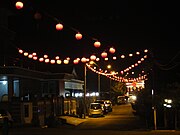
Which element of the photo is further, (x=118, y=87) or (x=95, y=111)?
(x=118, y=87)

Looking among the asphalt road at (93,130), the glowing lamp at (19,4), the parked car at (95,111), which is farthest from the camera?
the parked car at (95,111)

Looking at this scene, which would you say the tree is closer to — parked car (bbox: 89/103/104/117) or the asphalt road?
parked car (bbox: 89/103/104/117)

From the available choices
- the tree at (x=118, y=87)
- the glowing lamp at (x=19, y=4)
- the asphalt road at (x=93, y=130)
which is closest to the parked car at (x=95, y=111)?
the asphalt road at (x=93, y=130)

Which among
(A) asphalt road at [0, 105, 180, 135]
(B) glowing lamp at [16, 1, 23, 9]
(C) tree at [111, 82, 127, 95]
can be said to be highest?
(B) glowing lamp at [16, 1, 23, 9]

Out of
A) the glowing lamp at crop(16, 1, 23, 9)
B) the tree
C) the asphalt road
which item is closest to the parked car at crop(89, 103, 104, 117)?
the asphalt road

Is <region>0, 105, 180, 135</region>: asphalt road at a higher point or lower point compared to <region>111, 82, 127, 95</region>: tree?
lower

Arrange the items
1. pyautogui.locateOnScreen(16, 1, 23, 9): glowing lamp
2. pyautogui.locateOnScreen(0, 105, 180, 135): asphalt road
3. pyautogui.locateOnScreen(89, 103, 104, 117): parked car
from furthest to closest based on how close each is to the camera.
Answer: pyautogui.locateOnScreen(89, 103, 104, 117): parked car, pyautogui.locateOnScreen(0, 105, 180, 135): asphalt road, pyautogui.locateOnScreen(16, 1, 23, 9): glowing lamp

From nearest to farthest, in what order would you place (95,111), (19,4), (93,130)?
(19,4) → (93,130) → (95,111)

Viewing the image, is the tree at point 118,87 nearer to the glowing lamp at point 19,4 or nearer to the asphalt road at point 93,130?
the asphalt road at point 93,130

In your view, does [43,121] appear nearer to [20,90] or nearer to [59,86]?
[20,90]

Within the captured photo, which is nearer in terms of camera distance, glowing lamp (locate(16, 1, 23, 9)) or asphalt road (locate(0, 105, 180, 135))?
glowing lamp (locate(16, 1, 23, 9))

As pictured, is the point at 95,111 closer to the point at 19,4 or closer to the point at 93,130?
the point at 93,130

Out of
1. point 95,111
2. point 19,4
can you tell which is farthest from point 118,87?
point 19,4

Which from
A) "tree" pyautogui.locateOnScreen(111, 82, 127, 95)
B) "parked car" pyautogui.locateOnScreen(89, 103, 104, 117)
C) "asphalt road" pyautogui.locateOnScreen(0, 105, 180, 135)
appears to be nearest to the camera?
"asphalt road" pyautogui.locateOnScreen(0, 105, 180, 135)
